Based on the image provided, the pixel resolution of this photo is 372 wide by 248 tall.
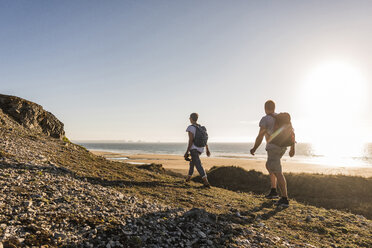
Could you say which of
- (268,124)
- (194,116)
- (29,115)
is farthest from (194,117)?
(29,115)

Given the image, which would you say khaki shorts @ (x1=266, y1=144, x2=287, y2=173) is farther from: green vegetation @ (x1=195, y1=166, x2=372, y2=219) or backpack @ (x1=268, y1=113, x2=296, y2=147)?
green vegetation @ (x1=195, y1=166, x2=372, y2=219)

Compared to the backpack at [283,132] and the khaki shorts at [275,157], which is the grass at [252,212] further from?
the backpack at [283,132]

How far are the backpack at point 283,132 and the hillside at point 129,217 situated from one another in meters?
2.62

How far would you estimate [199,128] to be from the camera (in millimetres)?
10219

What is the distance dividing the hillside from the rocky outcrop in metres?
4.91

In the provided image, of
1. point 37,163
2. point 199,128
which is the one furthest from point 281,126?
point 37,163

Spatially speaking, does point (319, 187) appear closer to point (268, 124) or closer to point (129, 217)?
point (268, 124)

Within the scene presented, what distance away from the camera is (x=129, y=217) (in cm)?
509

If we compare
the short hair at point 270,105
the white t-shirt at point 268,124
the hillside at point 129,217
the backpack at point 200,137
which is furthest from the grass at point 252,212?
the short hair at point 270,105

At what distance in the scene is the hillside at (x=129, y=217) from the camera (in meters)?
4.08

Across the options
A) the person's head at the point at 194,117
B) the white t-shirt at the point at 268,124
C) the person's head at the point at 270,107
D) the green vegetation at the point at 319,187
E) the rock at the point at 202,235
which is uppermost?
the person's head at the point at 270,107

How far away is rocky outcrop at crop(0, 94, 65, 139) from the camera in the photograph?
538 inches

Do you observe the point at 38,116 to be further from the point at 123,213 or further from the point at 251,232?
the point at 251,232

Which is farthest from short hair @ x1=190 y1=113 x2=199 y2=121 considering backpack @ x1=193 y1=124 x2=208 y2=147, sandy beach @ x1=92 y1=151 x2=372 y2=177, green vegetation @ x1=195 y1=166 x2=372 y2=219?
sandy beach @ x1=92 y1=151 x2=372 y2=177
